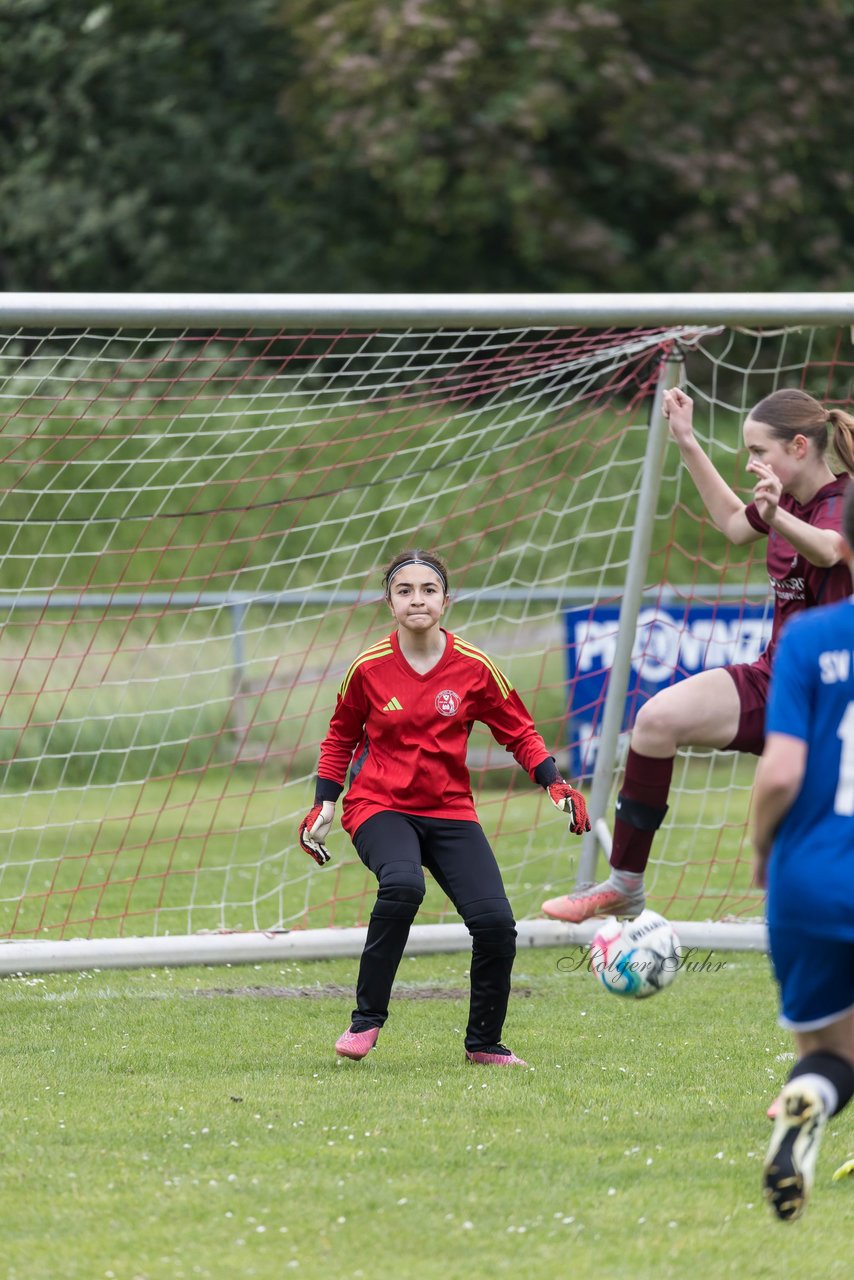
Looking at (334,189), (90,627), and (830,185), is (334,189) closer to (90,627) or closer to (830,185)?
(830,185)

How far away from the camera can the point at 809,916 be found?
323 centimetres

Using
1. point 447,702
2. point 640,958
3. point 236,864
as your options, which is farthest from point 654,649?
point 640,958

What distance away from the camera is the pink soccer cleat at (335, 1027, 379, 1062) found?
498 centimetres

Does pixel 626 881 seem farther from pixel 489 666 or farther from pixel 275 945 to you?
pixel 275 945

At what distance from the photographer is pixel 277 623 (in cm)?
1133

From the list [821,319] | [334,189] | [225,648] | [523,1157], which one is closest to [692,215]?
[334,189]

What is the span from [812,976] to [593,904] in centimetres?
180

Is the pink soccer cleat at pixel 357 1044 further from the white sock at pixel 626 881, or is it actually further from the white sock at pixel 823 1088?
the white sock at pixel 823 1088

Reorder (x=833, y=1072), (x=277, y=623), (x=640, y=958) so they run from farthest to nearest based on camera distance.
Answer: (x=277, y=623) → (x=640, y=958) → (x=833, y=1072)

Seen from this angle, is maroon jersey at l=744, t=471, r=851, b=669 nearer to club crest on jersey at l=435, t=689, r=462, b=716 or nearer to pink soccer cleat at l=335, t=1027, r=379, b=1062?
club crest on jersey at l=435, t=689, r=462, b=716

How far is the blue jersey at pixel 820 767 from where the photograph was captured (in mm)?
3207

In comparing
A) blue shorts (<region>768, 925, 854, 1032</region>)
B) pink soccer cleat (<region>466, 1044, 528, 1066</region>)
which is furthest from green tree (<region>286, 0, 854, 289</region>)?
blue shorts (<region>768, 925, 854, 1032</region>)

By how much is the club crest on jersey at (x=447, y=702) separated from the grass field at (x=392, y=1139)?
1066mm

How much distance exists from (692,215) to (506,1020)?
16.8 meters
